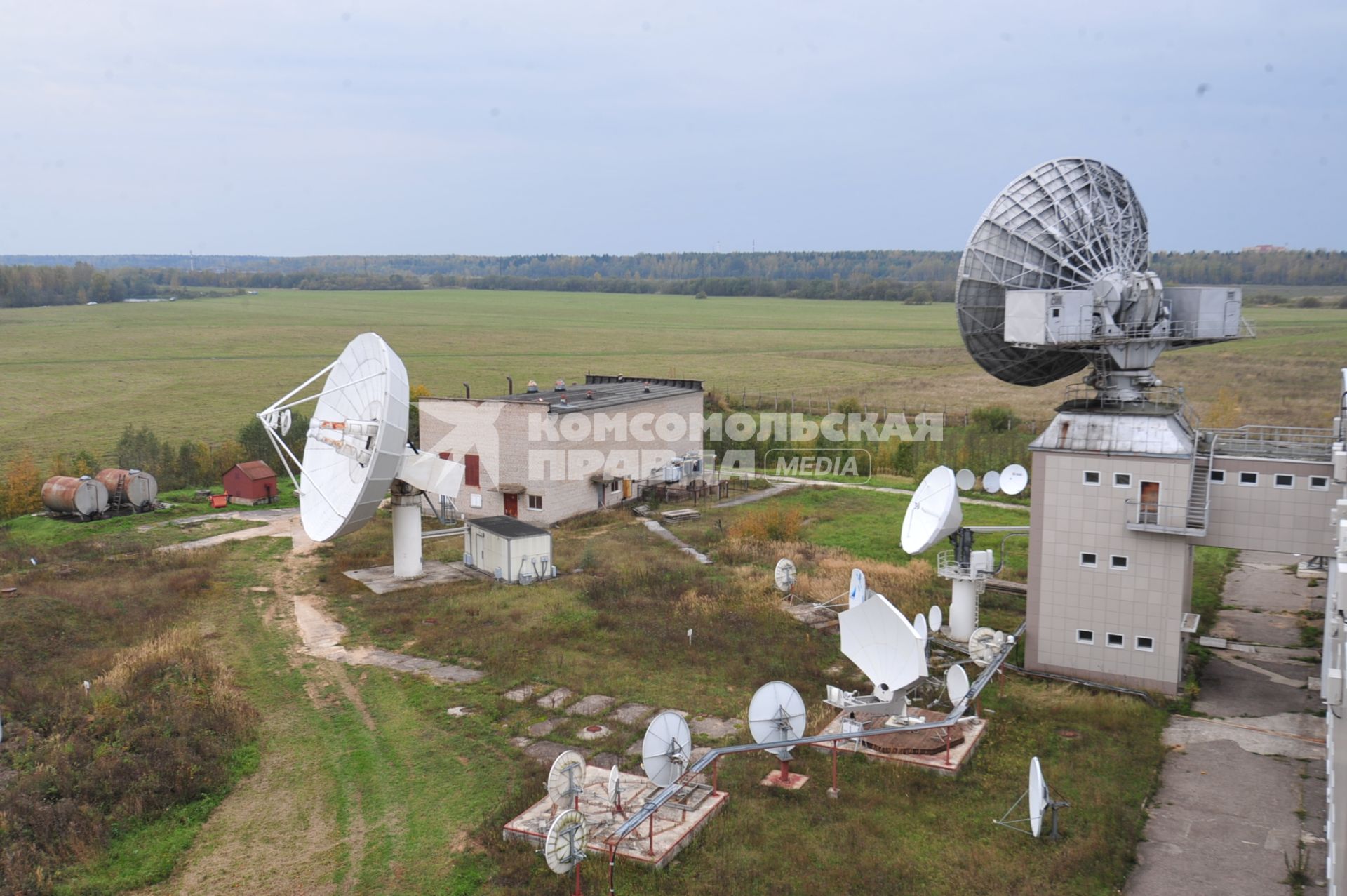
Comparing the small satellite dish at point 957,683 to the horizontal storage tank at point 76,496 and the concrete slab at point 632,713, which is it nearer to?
the concrete slab at point 632,713

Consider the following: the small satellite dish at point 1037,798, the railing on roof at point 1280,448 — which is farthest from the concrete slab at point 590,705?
the railing on roof at point 1280,448

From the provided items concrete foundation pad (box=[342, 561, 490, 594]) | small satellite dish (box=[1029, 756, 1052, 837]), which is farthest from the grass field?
small satellite dish (box=[1029, 756, 1052, 837])

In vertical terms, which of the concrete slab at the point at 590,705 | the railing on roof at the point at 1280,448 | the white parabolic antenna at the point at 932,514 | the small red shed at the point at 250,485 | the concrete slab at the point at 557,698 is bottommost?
the concrete slab at the point at 557,698

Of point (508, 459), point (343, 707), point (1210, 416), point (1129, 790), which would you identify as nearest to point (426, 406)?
point (508, 459)

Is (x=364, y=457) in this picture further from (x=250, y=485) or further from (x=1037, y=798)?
(x=250, y=485)

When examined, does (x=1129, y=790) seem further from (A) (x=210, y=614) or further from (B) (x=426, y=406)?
(B) (x=426, y=406)

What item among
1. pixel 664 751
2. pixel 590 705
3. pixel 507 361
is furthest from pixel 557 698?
pixel 507 361
